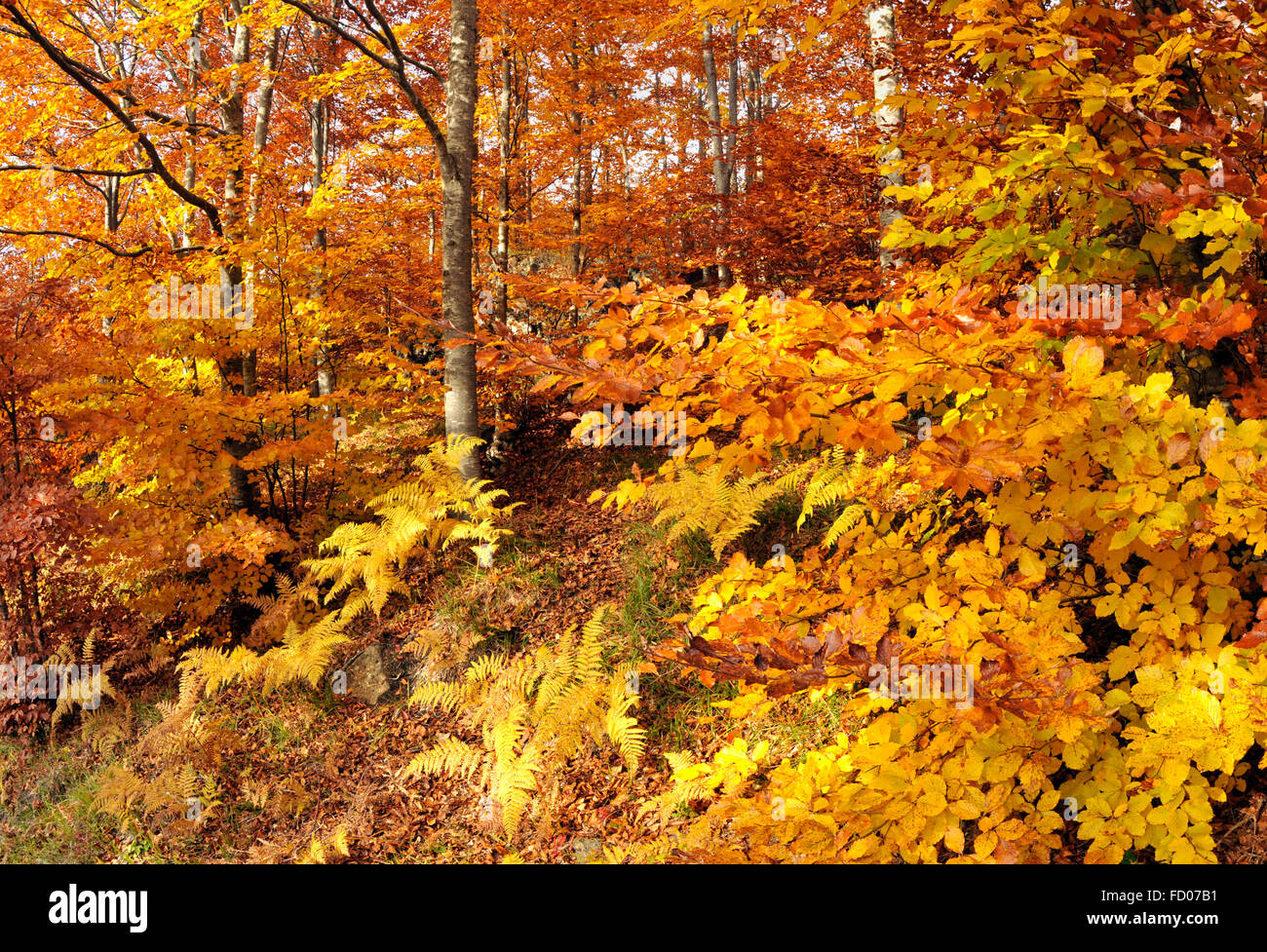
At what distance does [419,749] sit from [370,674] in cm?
98

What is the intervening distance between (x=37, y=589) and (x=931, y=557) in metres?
7.98

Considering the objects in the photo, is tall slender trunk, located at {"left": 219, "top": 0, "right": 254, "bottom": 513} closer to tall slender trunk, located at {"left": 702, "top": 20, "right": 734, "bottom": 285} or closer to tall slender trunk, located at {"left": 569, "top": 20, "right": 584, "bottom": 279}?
tall slender trunk, located at {"left": 569, "top": 20, "right": 584, "bottom": 279}

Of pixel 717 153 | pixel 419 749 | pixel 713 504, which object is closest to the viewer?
pixel 419 749

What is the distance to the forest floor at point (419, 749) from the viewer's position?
409 cm

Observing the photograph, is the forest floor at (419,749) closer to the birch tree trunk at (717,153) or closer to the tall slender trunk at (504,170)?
the tall slender trunk at (504,170)

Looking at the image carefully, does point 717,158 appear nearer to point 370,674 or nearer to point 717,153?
point 717,153

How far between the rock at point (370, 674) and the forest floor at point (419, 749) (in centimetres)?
8

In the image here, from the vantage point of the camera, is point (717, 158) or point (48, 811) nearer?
point (48, 811)

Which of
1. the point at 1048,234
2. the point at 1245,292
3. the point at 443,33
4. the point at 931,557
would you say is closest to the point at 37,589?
the point at 931,557

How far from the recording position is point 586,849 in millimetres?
3811

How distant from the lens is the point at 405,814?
14.8 ft

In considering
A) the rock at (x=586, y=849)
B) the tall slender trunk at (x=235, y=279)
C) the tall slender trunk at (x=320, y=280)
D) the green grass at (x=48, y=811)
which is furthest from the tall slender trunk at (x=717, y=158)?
the green grass at (x=48, y=811)

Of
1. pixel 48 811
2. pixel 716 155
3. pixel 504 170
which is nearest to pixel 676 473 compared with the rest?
pixel 504 170

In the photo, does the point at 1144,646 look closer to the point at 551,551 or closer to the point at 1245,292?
the point at 1245,292
